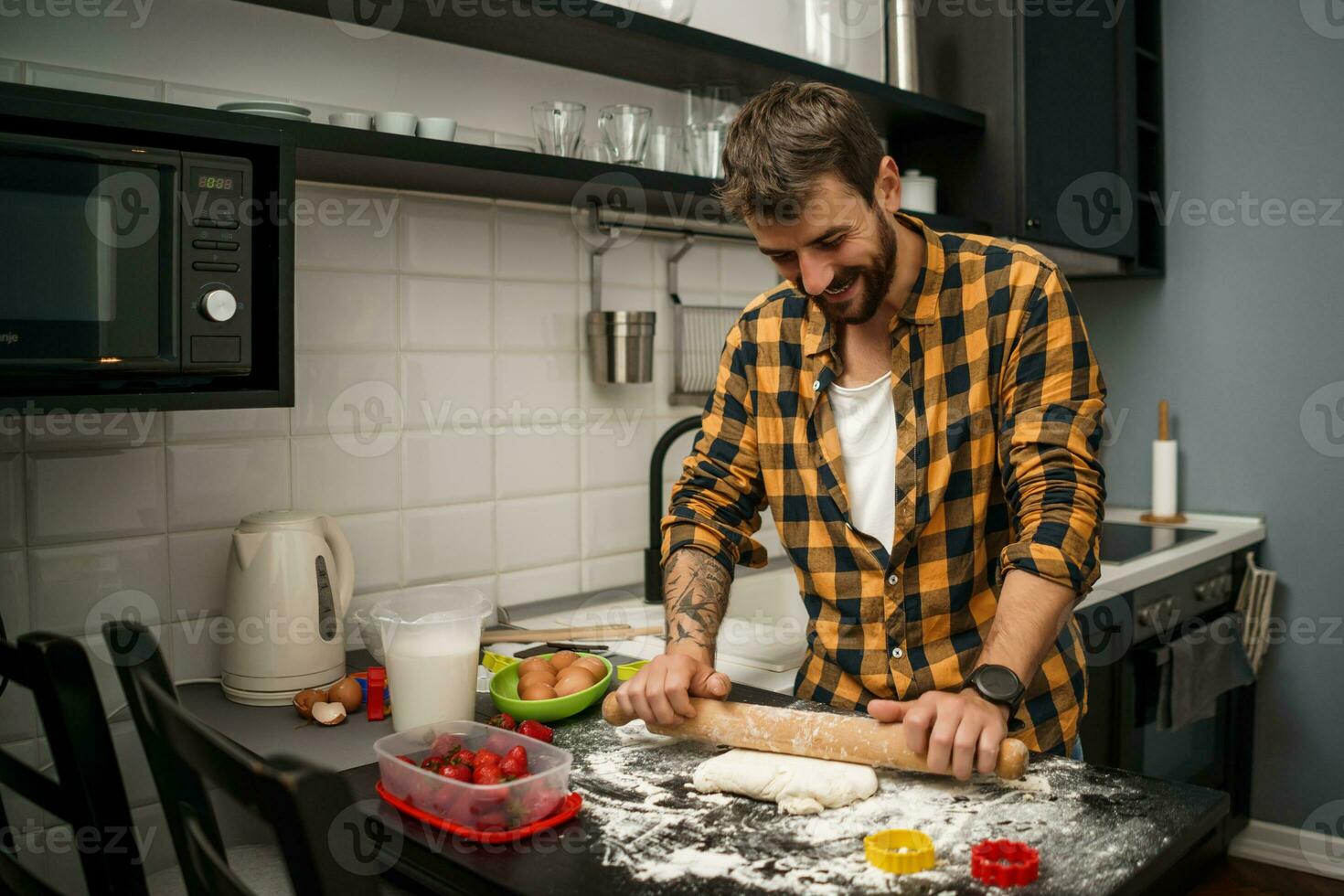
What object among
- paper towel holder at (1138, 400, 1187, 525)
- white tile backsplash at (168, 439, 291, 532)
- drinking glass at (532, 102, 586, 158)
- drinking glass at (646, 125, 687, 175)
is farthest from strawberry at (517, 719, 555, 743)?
paper towel holder at (1138, 400, 1187, 525)

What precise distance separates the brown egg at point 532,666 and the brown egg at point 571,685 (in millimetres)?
43

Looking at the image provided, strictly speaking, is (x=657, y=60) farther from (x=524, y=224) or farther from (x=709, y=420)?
(x=709, y=420)

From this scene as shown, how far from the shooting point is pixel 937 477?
1.39m

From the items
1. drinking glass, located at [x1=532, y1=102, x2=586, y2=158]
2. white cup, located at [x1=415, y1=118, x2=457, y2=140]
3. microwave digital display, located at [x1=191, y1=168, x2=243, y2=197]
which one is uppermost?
drinking glass, located at [x1=532, y1=102, x2=586, y2=158]

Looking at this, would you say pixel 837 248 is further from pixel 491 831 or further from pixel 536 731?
pixel 491 831

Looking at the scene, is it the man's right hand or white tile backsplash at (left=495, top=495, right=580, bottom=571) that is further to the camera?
white tile backsplash at (left=495, top=495, right=580, bottom=571)

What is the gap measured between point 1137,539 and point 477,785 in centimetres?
209

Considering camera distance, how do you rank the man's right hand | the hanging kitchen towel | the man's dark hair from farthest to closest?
1. the hanging kitchen towel
2. the man's dark hair
3. the man's right hand

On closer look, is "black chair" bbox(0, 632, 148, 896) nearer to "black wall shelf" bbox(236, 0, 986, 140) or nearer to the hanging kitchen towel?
"black wall shelf" bbox(236, 0, 986, 140)

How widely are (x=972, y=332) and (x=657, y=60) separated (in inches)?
33.0

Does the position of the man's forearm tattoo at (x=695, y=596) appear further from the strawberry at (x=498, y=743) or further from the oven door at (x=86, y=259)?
the oven door at (x=86, y=259)

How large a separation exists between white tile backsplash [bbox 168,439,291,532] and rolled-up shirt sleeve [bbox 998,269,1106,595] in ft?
3.37

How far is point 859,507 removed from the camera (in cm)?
146

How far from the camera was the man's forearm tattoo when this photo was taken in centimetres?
138
